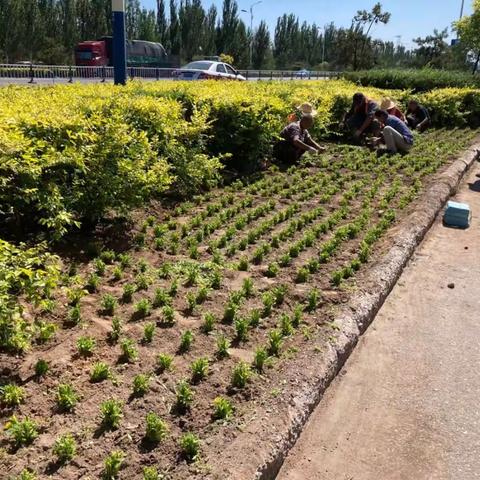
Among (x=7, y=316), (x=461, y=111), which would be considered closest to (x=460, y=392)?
(x=7, y=316)

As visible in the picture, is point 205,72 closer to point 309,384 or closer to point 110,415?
point 309,384

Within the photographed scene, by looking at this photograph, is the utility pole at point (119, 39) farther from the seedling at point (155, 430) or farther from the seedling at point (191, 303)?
the seedling at point (155, 430)

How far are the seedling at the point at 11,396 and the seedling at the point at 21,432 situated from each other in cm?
19

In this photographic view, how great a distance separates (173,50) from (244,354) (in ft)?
221

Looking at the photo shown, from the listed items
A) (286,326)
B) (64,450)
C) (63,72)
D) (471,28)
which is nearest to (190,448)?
(64,450)

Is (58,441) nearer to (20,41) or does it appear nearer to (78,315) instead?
(78,315)

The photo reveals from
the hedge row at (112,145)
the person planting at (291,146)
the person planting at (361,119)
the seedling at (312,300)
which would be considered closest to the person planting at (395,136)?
the person planting at (361,119)

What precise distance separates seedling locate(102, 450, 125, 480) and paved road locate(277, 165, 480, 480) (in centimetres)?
85

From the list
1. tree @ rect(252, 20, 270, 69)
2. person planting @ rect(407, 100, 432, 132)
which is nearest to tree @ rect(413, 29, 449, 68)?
tree @ rect(252, 20, 270, 69)

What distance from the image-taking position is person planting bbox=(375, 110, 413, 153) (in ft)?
33.9

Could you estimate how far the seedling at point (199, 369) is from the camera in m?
3.29

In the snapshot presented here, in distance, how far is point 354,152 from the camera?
10359 millimetres

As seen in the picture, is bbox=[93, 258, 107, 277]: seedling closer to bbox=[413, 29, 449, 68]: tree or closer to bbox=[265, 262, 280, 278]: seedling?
bbox=[265, 262, 280, 278]: seedling

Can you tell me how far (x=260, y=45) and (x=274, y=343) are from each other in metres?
75.9
